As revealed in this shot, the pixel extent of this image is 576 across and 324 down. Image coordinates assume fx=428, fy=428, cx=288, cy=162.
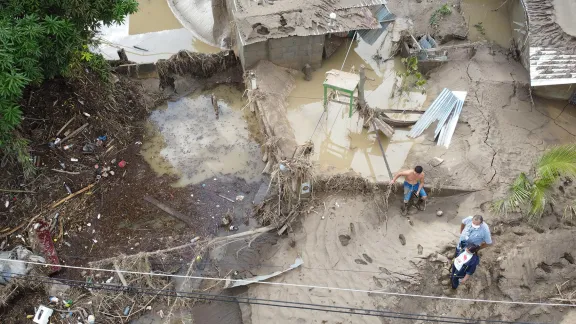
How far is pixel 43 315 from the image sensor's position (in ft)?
24.2

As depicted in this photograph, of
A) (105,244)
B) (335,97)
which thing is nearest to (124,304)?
(105,244)

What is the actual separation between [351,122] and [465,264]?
193 inches

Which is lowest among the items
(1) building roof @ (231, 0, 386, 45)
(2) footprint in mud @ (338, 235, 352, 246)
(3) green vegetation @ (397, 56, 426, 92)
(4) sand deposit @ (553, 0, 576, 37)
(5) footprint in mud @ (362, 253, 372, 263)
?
(5) footprint in mud @ (362, 253, 372, 263)

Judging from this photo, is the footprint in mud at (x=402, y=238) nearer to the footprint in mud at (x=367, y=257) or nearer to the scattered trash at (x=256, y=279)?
the footprint in mud at (x=367, y=257)

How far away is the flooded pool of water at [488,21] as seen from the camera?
12547 mm

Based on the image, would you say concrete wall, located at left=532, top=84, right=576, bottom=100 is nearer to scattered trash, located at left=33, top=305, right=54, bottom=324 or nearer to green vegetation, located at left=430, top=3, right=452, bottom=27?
green vegetation, located at left=430, top=3, right=452, bottom=27

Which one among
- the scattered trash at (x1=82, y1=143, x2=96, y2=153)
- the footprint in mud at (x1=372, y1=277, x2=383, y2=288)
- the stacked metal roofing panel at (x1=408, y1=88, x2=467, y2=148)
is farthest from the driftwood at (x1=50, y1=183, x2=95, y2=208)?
the stacked metal roofing panel at (x1=408, y1=88, x2=467, y2=148)

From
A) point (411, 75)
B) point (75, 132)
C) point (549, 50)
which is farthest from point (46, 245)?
point (549, 50)

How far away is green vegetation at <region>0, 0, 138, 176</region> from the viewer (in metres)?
6.85

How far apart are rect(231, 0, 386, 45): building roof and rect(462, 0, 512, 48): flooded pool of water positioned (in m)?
3.34

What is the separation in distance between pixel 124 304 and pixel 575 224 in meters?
8.21

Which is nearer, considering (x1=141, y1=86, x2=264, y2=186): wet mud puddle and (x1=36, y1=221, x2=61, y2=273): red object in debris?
(x1=36, y1=221, x2=61, y2=273): red object in debris

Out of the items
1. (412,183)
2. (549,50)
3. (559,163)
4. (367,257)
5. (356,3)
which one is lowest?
(367,257)

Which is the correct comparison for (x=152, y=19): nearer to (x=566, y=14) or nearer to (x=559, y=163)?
(x=566, y=14)
